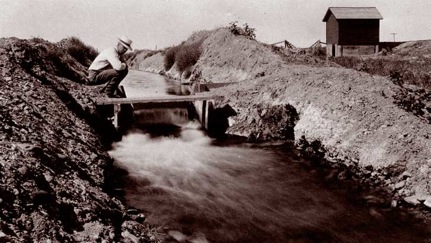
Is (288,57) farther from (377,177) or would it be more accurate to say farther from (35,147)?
(35,147)

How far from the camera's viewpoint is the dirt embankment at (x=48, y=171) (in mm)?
4996

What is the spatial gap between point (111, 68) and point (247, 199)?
6.95 m

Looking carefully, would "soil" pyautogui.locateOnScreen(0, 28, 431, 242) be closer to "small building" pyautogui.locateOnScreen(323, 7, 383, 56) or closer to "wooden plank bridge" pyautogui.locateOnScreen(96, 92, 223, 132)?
"wooden plank bridge" pyautogui.locateOnScreen(96, 92, 223, 132)

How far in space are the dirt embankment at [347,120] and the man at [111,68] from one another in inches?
141

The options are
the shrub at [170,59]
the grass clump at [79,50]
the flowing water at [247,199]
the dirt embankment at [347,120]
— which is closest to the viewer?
the flowing water at [247,199]

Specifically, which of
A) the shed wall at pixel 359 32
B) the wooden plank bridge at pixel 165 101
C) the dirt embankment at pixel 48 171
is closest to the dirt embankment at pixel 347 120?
the wooden plank bridge at pixel 165 101

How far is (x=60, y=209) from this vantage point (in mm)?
5430

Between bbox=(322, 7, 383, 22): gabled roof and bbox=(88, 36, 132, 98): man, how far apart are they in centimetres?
2728

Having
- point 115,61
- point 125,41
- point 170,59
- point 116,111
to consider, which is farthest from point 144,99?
point 170,59

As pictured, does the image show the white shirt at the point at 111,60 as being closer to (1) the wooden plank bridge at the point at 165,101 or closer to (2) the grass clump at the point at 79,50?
(1) the wooden plank bridge at the point at 165,101

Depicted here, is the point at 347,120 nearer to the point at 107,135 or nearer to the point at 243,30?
the point at 107,135

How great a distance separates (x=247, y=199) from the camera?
8133 millimetres

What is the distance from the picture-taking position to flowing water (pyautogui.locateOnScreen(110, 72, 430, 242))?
267 inches

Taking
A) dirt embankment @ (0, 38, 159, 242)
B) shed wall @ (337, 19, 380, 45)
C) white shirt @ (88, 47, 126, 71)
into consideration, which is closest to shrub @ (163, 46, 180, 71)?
shed wall @ (337, 19, 380, 45)
